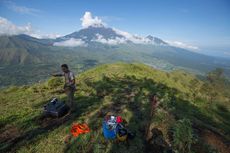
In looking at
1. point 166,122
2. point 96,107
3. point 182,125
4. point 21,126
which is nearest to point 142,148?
point 182,125

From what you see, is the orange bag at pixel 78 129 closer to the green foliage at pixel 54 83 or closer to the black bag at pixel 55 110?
the black bag at pixel 55 110

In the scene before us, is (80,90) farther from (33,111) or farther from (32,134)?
(32,134)

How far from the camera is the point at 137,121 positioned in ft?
39.5

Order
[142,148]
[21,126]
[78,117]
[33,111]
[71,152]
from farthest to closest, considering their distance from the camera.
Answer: [33,111], [78,117], [21,126], [142,148], [71,152]

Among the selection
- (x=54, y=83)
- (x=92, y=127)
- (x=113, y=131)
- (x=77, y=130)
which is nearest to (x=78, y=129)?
(x=77, y=130)

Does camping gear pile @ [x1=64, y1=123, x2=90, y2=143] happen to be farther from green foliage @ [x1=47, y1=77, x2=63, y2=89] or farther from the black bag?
green foliage @ [x1=47, y1=77, x2=63, y2=89]

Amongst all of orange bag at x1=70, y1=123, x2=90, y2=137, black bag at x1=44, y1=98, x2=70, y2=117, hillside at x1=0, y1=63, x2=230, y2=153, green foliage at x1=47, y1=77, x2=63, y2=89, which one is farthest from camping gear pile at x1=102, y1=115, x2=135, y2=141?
green foliage at x1=47, y1=77, x2=63, y2=89

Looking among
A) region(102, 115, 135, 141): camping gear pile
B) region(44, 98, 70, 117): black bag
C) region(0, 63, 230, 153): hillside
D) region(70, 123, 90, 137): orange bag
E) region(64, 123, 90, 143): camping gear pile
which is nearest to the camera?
region(0, 63, 230, 153): hillside

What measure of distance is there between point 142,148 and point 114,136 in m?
1.62

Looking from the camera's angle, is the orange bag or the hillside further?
the orange bag

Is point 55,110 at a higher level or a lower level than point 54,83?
higher

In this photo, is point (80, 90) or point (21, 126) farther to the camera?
point (80, 90)

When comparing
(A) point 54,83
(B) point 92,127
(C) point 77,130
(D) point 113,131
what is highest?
(D) point 113,131

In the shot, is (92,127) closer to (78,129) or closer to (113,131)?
(78,129)
